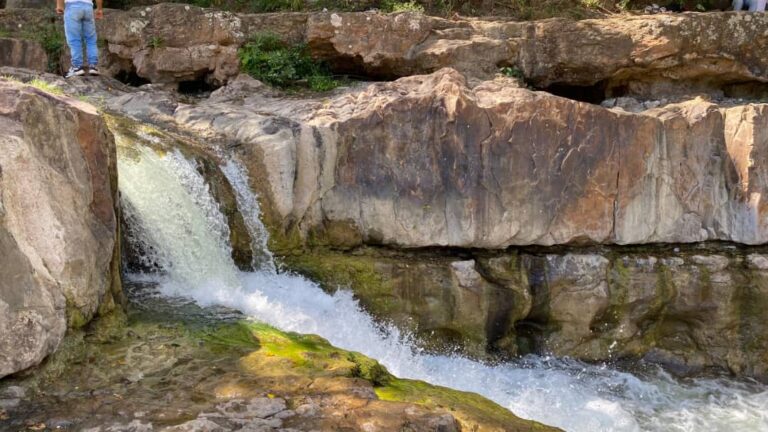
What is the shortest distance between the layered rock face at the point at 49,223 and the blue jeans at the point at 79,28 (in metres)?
3.71

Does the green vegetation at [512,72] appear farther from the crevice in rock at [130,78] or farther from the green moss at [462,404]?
the green moss at [462,404]

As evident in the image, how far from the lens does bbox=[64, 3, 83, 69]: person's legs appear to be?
8453 mm

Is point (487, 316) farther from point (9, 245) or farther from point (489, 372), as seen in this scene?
point (9, 245)

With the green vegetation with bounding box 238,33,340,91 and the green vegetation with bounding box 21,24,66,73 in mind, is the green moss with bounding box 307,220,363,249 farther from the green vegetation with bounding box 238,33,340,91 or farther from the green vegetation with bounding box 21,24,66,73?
the green vegetation with bounding box 21,24,66,73

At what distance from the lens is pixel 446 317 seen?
7836 millimetres

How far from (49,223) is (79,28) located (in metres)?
4.75

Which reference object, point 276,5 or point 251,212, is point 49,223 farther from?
point 276,5

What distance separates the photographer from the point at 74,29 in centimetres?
857

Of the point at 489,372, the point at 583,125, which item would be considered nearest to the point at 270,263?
the point at 489,372

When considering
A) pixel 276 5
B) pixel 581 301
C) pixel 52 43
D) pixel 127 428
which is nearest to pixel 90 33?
pixel 52 43

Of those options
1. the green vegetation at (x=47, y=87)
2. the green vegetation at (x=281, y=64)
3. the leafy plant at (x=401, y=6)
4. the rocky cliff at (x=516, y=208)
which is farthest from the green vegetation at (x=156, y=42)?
the leafy plant at (x=401, y=6)

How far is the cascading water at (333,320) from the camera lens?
6332mm

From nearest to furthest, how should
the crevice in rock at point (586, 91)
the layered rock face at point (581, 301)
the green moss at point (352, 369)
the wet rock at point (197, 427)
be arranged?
the wet rock at point (197, 427)
the green moss at point (352, 369)
the layered rock face at point (581, 301)
the crevice in rock at point (586, 91)

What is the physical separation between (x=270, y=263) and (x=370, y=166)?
4.75 ft
